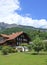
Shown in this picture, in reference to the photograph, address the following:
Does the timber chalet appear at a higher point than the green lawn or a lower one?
higher

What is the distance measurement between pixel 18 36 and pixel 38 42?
34.9m

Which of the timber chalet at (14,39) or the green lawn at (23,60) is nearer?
the green lawn at (23,60)

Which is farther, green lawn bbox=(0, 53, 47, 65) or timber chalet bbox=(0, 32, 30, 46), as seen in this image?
timber chalet bbox=(0, 32, 30, 46)

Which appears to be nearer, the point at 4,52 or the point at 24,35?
the point at 4,52

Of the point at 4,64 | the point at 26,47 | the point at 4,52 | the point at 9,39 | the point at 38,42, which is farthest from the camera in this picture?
the point at 9,39

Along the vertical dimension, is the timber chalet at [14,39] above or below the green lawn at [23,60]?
above

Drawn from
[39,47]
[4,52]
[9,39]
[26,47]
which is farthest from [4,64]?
[9,39]

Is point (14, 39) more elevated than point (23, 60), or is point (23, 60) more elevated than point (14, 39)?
point (14, 39)

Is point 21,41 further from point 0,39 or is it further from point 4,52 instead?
point 4,52

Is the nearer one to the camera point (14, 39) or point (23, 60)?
point (23, 60)

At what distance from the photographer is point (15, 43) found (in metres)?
92.2

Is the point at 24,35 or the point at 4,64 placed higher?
the point at 24,35

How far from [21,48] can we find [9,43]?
16252mm

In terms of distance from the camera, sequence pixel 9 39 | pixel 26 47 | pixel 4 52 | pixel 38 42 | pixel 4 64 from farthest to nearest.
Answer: pixel 9 39 → pixel 26 47 → pixel 38 42 → pixel 4 52 → pixel 4 64
